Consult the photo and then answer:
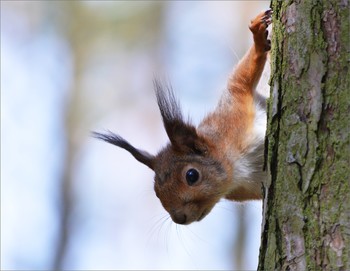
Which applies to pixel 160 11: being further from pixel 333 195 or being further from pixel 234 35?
pixel 333 195

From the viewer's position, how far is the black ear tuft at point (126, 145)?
2852mm

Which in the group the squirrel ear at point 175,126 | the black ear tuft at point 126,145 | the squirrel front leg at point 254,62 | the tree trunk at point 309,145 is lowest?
the tree trunk at point 309,145

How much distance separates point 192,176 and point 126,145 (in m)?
0.30

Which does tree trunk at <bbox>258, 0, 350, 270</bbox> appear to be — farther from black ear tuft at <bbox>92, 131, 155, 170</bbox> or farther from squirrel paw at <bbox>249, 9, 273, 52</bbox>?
black ear tuft at <bbox>92, 131, 155, 170</bbox>

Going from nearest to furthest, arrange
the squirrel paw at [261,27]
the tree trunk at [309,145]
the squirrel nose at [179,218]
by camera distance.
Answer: the tree trunk at [309,145] < the squirrel paw at [261,27] < the squirrel nose at [179,218]

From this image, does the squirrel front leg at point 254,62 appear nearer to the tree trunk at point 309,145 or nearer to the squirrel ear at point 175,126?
the squirrel ear at point 175,126

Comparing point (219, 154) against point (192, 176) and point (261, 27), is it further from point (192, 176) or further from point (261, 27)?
point (261, 27)

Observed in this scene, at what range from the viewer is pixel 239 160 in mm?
2852

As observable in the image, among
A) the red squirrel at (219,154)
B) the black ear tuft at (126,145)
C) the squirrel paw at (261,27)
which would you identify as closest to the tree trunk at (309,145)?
the squirrel paw at (261,27)

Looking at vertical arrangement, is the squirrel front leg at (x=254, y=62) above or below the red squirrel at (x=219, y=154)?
above

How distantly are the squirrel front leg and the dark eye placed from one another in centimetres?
35

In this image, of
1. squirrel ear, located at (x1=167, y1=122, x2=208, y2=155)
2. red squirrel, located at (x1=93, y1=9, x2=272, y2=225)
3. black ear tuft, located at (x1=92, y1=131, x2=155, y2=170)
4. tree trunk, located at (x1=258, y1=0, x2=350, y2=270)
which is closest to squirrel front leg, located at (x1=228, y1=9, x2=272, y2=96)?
red squirrel, located at (x1=93, y1=9, x2=272, y2=225)

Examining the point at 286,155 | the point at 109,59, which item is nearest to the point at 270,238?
the point at 286,155

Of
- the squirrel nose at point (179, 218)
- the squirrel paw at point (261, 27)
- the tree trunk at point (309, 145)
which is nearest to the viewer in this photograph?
the tree trunk at point (309, 145)
